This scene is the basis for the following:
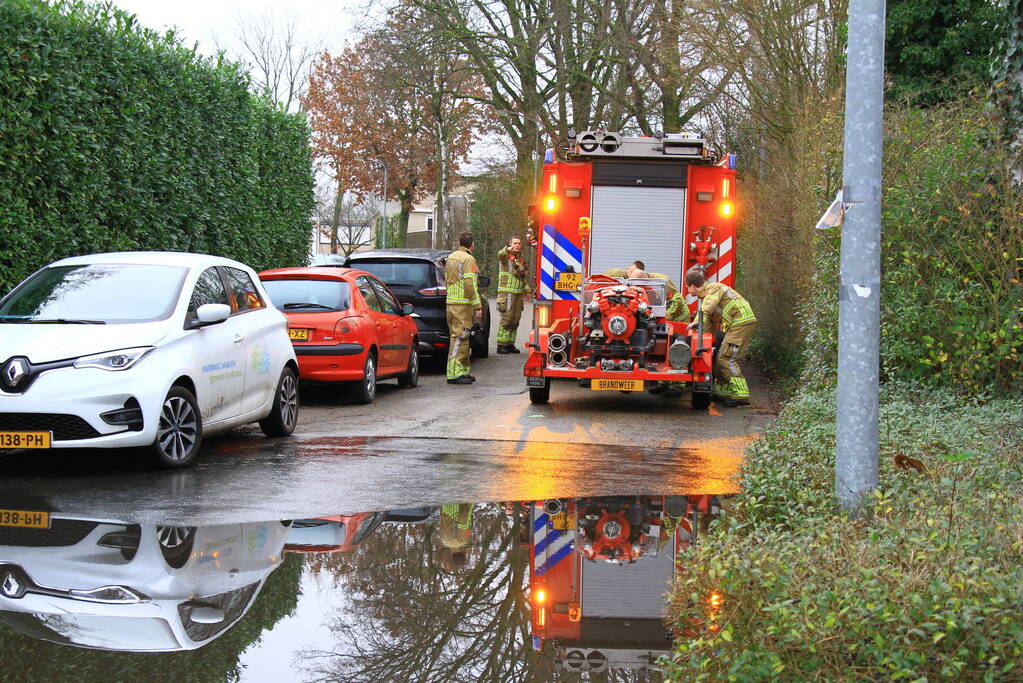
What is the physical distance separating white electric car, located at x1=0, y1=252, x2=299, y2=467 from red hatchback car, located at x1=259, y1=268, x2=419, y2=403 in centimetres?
224

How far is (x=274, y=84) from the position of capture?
66938 millimetres

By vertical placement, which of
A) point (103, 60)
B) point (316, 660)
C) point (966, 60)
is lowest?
point (316, 660)

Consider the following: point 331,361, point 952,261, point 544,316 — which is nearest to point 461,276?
point 544,316

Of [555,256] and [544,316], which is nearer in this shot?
[544,316]

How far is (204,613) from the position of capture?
5324 mm

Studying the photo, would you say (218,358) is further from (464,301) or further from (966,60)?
(966,60)

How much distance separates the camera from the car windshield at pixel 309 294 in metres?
13.7

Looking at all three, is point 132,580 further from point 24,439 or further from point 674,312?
point 674,312

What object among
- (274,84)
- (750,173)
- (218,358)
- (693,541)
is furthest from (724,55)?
(274,84)

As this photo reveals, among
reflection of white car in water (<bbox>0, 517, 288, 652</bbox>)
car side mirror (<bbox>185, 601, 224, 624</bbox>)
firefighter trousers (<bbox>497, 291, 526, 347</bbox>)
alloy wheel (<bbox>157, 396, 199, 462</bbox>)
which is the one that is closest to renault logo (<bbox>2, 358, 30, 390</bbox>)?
alloy wheel (<bbox>157, 396, 199, 462</bbox>)

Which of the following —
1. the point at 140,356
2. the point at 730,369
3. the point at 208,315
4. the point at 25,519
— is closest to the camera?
the point at 25,519

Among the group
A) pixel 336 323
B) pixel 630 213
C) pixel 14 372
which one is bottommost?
pixel 14 372

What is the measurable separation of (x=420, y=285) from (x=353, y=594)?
12.1m

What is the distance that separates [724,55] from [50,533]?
58.6 feet
